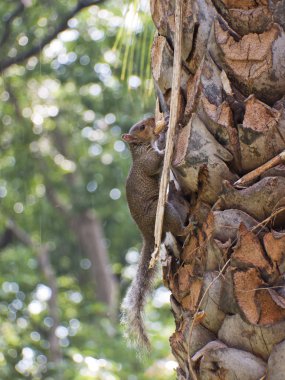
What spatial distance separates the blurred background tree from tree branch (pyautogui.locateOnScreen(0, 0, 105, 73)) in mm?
16

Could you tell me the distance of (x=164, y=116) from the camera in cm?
299

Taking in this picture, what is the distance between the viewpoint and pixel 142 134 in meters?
4.36

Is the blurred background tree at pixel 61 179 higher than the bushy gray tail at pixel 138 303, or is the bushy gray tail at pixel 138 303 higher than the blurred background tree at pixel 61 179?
the bushy gray tail at pixel 138 303

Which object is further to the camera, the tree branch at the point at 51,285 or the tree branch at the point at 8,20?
the tree branch at the point at 8,20

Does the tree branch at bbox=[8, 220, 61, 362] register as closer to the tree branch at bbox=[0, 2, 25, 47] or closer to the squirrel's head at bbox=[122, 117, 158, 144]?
the tree branch at bbox=[0, 2, 25, 47]

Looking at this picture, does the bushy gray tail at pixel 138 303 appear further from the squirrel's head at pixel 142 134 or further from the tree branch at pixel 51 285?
the tree branch at pixel 51 285

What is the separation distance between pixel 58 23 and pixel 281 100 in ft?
27.9

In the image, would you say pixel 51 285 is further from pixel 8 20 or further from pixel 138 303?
pixel 138 303

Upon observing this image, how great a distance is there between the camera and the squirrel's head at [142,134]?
4.33m

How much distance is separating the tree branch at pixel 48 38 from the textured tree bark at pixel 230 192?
7.90 metres

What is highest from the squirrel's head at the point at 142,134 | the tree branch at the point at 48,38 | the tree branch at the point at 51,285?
the squirrel's head at the point at 142,134

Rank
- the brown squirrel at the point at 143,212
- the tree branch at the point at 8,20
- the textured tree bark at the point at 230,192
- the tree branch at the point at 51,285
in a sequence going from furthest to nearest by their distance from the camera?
the tree branch at the point at 8,20, the tree branch at the point at 51,285, the brown squirrel at the point at 143,212, the textured tree bark at the point at 230,192

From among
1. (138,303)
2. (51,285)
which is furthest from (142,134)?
(51,285)

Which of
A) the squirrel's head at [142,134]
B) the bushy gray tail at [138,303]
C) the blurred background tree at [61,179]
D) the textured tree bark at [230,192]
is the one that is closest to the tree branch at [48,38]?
the blurred background tree at [61,179]
